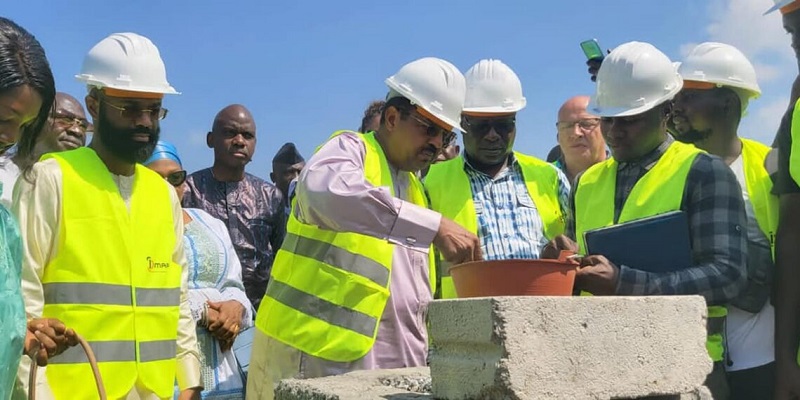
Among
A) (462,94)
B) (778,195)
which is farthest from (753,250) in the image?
(462,94)

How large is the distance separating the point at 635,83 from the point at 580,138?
8.36 feet

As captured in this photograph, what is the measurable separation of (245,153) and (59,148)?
1569mm

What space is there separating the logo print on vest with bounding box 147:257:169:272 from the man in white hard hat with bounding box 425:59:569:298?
1646 millimetres

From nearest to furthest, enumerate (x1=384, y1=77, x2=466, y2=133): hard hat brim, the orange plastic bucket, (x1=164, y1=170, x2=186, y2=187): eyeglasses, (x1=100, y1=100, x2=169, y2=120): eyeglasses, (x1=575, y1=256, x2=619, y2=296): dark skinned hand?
the orange plastic bucket → (x1=575, y1=256, x2=619, y2=296): dark skinned hand → (x1=100, y1=100, x2=169, y2=120): eyeglasses → (x1=384, y1=77, x2=466, y2=133): hard hat brim → (x1=164, y1=170, x2=186, y2=187): eyeglasses

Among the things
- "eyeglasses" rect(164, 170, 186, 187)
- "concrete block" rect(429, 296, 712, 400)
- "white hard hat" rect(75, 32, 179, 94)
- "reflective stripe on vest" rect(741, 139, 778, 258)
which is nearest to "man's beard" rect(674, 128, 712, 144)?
"reflective stripe on vest" rect(741, 139, 778, 258)

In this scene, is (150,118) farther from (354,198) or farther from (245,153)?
(245,153)

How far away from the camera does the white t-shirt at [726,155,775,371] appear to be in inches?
141

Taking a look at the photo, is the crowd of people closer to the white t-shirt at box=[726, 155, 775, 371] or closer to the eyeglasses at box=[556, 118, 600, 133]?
the white t-shirt at box=[726, 155, 775, 371]

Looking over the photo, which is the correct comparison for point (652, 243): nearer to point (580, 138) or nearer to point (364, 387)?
point (364, 387)

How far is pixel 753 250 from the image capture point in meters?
3.66

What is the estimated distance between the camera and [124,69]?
12.4 feet

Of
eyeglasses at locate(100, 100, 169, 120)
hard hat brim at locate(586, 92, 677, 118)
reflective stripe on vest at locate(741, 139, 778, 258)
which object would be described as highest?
hard hat brim at locate(586, 92, 677, 118)

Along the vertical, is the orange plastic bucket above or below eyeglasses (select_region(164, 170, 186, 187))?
above

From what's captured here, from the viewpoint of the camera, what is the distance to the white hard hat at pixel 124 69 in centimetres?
376
